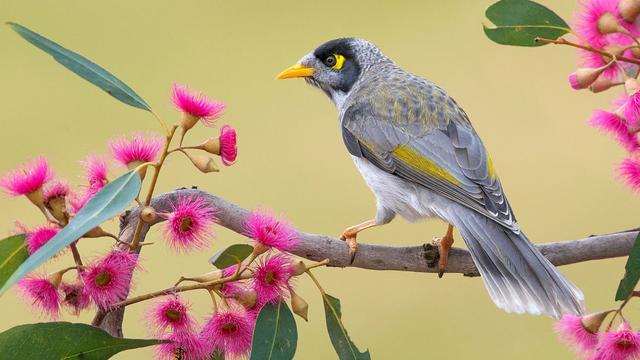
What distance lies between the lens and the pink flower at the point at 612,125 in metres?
1.36

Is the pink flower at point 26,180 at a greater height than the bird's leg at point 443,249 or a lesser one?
greater

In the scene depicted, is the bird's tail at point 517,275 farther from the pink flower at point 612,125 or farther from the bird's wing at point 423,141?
the pink flower at point 612,125

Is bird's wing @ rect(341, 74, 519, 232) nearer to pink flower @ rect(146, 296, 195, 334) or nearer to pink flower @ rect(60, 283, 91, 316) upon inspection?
pink flower @ rect(146, 296, 195, 334)

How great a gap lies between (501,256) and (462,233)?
0.11 metres

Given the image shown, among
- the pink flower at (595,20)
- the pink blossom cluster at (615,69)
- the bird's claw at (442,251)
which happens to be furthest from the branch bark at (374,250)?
the pink flower at (595,20)

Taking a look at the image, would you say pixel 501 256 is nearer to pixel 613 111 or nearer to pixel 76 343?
pixel 613 111

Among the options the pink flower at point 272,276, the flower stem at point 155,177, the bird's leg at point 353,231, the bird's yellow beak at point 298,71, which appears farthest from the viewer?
the bird's yellow beak at point 298,71

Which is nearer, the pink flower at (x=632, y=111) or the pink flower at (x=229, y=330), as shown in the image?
the pink flower at (x=229, y=330)

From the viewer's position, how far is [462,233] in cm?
175

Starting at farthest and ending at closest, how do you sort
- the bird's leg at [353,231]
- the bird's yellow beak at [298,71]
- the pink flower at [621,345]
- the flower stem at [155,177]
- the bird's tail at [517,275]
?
the bird's yellow beak at [298,71] → the bird's leg at [353,231] → the bird's tail at [517,275] → the pink flower at [621,345] → the flower stem at [155,177]

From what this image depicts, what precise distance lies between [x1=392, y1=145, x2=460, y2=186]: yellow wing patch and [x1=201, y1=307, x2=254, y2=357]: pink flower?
0.83m

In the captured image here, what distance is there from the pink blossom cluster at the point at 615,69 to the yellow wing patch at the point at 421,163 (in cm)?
50

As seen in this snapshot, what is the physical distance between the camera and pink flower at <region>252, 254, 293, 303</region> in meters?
1.13

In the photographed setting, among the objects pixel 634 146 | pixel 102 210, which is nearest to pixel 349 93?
pixel 634 146
